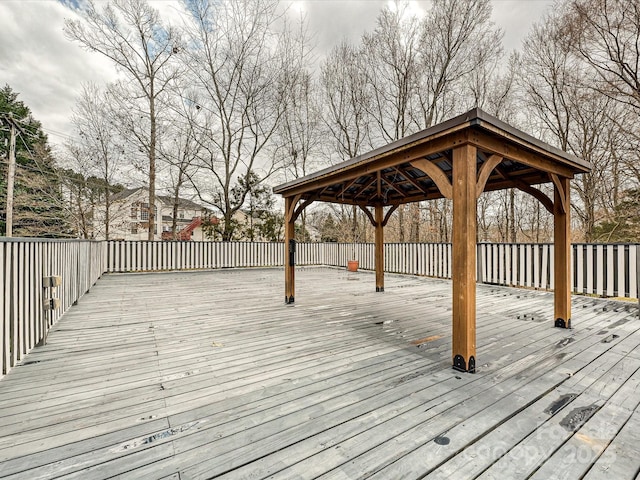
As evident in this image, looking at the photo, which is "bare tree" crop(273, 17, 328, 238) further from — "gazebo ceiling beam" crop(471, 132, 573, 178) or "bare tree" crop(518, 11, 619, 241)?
"gazebo ceiling beam" crop(471, 132, 573, 178)

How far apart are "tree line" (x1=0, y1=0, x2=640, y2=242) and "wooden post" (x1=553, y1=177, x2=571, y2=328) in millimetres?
6526

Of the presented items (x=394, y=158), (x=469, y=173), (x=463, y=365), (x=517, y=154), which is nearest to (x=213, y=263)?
(x=394, y=158)

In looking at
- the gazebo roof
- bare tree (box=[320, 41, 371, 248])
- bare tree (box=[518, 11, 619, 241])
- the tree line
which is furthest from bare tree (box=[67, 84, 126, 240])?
bare tree (box=[518, 11, 619, 241])

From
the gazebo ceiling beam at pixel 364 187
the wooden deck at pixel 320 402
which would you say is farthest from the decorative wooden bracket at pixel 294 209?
the wooden deck at pixel 320 402

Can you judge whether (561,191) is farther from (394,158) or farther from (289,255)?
(289,255)

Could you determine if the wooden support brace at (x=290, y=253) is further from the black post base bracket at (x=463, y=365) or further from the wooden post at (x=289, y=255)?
the black post base bracket at (x=463, y=365)

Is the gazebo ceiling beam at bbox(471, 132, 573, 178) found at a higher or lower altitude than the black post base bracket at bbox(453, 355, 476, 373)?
higher

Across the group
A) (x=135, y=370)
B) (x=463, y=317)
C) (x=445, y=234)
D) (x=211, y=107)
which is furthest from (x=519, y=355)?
(x=211, y=107)

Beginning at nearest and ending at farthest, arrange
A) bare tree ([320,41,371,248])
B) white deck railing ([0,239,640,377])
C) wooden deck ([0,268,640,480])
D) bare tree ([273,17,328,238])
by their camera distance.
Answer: wooden deck ([0,268,640,480]), white deck railing ([0,239,640,377]), bare tree ([320,41,371,248]), bare tree ([273,17,328,238])

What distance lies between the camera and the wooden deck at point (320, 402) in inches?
51.1

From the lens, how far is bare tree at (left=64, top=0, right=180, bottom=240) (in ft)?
34.8

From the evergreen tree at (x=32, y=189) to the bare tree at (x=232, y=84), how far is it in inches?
248

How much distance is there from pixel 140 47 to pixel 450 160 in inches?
543

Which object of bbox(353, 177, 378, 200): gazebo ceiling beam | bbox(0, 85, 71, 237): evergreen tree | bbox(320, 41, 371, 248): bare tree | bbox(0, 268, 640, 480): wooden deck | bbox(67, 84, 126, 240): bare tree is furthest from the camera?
bbox(320, 41, 371, 248): bare tree
